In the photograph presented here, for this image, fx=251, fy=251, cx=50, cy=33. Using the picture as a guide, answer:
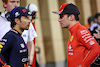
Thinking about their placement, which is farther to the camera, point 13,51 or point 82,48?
point 82,48

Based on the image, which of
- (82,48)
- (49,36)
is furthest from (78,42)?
(49,36)

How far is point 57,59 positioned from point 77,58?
37.2ft

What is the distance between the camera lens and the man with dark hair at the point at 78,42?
4.07 meters

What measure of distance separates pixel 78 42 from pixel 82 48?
0.41 ft

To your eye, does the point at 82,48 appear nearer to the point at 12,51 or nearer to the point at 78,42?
the point at 78,42

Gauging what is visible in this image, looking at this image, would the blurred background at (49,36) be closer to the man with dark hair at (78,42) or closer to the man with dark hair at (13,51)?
the man with dark hair at (78,42)

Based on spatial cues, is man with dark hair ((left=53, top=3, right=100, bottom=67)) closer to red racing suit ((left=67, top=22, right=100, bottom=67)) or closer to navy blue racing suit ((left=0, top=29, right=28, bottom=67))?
red racing suit ((left=67, top=22, right=100, bottom=67))

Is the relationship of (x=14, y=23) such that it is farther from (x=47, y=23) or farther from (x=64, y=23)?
(x=47, y=23)

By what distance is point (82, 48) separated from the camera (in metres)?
4.26

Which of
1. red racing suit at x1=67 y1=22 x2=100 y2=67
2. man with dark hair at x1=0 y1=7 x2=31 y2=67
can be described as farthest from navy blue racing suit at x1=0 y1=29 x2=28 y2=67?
red racing suit at x1=67 y1=22 x2=100 y2=67

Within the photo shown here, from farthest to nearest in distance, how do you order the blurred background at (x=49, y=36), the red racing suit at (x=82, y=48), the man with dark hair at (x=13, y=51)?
the blurred background at (x=49, y=36) → the red racing suit at (x=82, y=48) → the man with dark hair at (x=13, y=51)

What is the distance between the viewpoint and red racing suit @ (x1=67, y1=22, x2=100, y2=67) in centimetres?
406

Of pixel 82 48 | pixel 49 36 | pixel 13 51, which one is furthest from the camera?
pixel 49 36

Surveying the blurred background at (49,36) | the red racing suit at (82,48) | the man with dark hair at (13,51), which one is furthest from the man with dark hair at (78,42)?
the blurred background at (49,36)
